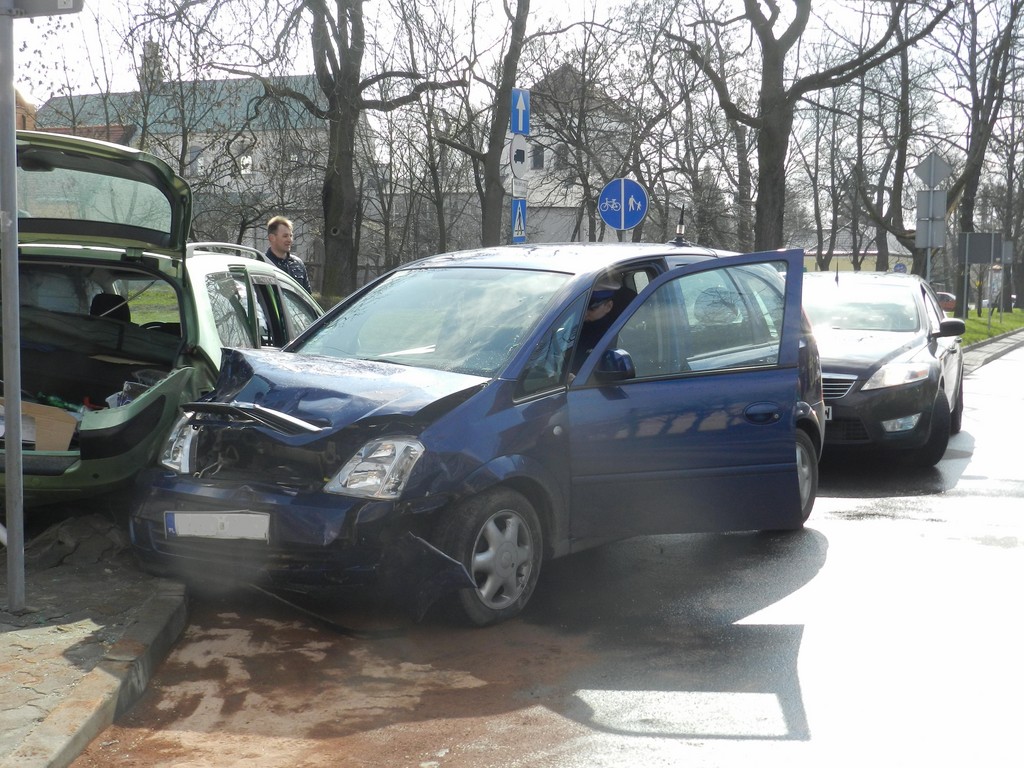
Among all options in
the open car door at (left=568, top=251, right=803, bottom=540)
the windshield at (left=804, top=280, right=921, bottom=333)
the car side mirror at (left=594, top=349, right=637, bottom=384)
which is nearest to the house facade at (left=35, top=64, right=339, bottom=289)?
the windshield at (left=804, top=280, right=921, bottom=333)

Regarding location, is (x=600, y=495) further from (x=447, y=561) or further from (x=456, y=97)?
(x=456, y=97)

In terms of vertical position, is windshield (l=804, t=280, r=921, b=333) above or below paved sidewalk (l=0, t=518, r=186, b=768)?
above

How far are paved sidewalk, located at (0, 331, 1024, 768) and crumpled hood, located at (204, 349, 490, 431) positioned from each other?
3.04ft

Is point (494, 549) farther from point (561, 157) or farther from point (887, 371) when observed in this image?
point (561, 157)

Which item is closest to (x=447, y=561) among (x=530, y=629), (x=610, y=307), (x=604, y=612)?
(x=530, y=629)

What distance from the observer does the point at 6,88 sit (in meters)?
4.81

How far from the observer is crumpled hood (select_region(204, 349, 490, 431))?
5.17m

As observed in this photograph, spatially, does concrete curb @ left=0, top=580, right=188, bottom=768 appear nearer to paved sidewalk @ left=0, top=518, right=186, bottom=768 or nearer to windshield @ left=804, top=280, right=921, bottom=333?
paved sidewalk @ left=0, top=518, right=186, bottom=768

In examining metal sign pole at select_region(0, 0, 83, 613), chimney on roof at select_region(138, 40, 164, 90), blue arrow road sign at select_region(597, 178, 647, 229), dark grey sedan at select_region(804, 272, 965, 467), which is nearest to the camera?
metal sign pole at select_region(0, 0, 83, 613)

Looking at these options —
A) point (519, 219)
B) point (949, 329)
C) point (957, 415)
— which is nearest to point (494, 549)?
point (949, 329)

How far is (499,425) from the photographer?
5.34 m

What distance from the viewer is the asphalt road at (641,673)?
4016 millimetres

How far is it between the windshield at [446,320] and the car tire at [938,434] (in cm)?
512

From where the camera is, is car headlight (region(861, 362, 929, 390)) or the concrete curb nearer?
the concrete curb
